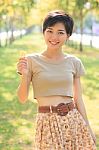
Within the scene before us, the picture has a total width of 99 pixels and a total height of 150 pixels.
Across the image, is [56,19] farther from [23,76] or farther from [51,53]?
[23,76]

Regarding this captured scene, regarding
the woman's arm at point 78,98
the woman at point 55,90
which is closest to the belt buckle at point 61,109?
the woman at point 55,90

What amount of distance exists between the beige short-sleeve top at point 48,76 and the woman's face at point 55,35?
0.44ft

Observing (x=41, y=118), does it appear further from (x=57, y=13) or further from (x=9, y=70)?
(x=9, y=70)

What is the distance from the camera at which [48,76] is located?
3381mm

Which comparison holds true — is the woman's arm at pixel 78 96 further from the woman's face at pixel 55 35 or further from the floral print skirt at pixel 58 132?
the woman's face at pixel 55 35

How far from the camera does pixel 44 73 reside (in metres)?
3.39

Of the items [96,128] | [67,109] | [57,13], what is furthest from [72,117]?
[96,128]

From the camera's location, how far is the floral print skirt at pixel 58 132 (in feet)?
11.2

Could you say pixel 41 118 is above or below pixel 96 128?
above

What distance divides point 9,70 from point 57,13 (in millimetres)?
15791

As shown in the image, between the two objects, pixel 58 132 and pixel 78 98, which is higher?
pixel 78 98

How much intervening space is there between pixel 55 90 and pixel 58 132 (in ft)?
1.08

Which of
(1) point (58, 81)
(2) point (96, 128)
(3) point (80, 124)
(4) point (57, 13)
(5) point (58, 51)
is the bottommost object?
(2) point (96, 128)

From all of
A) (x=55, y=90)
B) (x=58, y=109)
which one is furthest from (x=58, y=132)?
(x=55, y=90)
